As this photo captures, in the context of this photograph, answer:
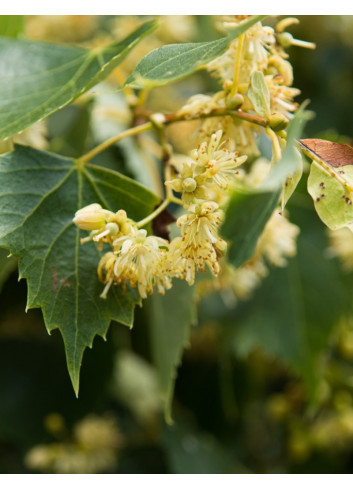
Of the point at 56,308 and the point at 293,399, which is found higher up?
the point at 56,308

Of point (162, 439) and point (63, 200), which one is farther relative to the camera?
point (162, 439)

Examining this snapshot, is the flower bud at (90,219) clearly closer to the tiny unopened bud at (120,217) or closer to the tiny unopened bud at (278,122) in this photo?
the tiny unopened bud at (120,217)

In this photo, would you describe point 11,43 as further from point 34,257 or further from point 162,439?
point 162,439

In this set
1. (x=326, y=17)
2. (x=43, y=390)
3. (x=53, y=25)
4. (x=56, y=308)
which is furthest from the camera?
(x=326, y=17)

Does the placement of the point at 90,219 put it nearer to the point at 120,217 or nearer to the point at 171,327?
the point at 120,217

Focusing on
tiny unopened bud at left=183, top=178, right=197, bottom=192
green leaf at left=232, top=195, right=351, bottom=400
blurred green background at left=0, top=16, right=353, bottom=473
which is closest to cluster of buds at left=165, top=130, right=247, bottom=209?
tiny unopened bud at left=183, top=178, right=197, bottom=192

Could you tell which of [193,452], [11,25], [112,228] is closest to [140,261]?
[112,228]
